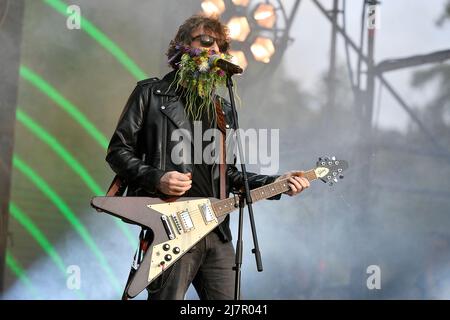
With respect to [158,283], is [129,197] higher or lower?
higher

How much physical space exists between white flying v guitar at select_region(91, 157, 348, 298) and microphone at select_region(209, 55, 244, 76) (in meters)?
0.57

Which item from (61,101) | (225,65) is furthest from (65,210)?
(225,65)

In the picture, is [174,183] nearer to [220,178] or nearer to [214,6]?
[220,178]

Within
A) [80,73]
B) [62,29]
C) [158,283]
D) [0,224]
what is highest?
[62,29]

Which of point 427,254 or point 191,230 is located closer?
point 191,230

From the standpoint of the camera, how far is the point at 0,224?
5105 mm

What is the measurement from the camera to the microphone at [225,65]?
113 inches

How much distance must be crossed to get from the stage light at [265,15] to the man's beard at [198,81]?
227 cm

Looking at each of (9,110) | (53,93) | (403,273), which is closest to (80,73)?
(53,93)

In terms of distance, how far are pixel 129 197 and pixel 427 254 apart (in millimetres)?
3089

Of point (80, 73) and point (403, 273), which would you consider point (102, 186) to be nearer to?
point (80, 73)

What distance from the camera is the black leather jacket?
2.93m

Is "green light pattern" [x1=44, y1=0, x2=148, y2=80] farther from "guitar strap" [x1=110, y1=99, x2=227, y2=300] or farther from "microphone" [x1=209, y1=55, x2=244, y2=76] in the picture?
"microphone" [x1=209, y1=55, x2=244, y2=76]

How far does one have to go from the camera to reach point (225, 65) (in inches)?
114
